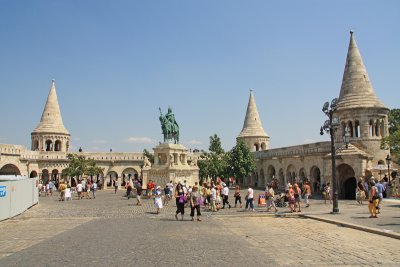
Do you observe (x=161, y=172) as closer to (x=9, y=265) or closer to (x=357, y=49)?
Result: (x=357, y=49)

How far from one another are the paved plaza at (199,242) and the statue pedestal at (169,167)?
16375mm

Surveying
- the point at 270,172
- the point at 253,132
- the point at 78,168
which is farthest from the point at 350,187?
the point at 78,168

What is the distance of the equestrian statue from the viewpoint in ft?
109

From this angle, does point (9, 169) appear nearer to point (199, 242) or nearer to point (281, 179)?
point (281, 179)

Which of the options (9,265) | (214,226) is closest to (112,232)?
(214,226)

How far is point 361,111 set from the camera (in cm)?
2784

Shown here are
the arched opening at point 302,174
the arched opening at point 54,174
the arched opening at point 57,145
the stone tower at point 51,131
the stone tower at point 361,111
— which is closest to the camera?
the stone tower at point 361,111

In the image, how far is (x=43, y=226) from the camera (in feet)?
44.3

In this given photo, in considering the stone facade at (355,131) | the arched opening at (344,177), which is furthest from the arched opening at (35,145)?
the arched opening at (344,177)

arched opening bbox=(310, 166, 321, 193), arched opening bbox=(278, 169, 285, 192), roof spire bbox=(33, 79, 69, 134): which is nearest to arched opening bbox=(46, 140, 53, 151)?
roof spire bbox=(33, 79, 69, 134)

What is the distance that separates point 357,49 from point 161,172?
17765 mm

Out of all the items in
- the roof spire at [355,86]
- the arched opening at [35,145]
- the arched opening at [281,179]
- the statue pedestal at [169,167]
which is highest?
the roof spire at [355,86]

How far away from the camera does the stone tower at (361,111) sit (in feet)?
91.0

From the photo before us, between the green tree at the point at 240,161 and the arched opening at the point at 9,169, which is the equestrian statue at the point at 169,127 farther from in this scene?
the arched opening at the point at 9,169
